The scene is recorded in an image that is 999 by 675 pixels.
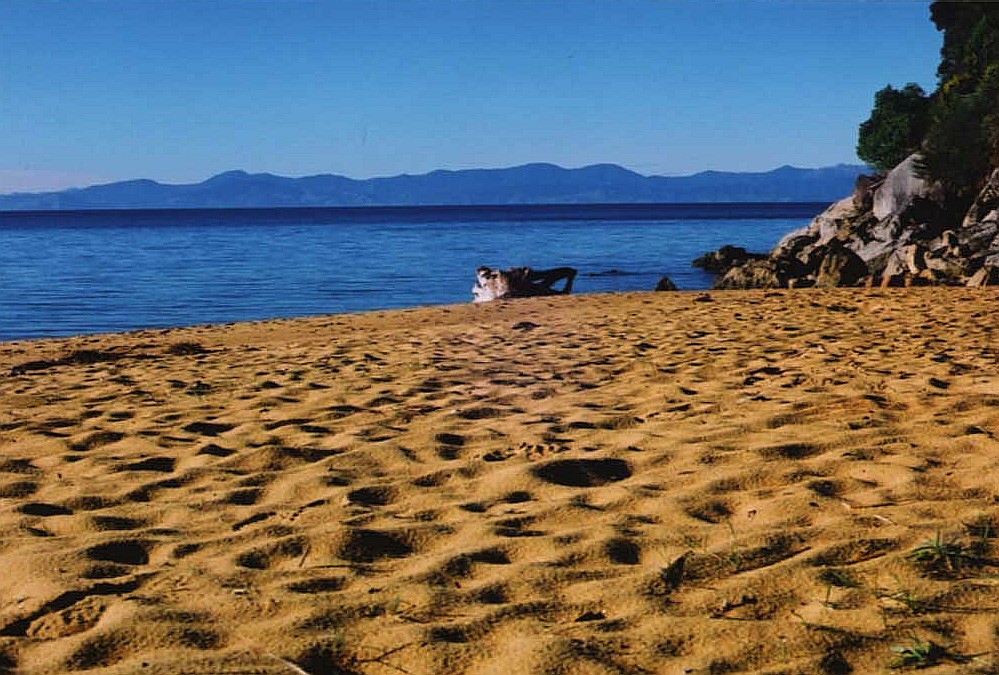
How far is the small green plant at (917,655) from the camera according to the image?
7.92 feet

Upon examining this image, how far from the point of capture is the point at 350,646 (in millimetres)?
2648

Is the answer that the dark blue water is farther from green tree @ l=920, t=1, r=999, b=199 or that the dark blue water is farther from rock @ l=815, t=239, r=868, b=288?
rock @ l=815, t=239, r=868, b=288

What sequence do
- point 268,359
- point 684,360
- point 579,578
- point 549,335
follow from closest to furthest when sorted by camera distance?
point 579,578, point 684,360, point 268,359, point 549,335

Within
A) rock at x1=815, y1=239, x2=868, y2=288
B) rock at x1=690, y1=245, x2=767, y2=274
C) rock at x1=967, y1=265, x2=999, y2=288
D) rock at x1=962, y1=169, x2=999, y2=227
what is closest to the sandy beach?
rock at x1=967, y1=265, x2=999, y2=288

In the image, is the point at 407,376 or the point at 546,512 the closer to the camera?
the point at 546,512

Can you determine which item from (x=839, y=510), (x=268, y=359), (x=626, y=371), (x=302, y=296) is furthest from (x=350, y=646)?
(x=302, y=296)

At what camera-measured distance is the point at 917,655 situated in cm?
243

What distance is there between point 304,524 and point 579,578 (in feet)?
3.81

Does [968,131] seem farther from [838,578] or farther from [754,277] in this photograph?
[838,578]

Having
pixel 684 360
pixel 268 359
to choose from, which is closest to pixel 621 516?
pixel 684 360

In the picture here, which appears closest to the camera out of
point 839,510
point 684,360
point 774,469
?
point 839,510

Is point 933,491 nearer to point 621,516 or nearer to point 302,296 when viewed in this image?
point 621,516

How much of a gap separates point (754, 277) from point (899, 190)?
9.90 m

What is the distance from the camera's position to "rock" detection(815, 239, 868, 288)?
17547mm
